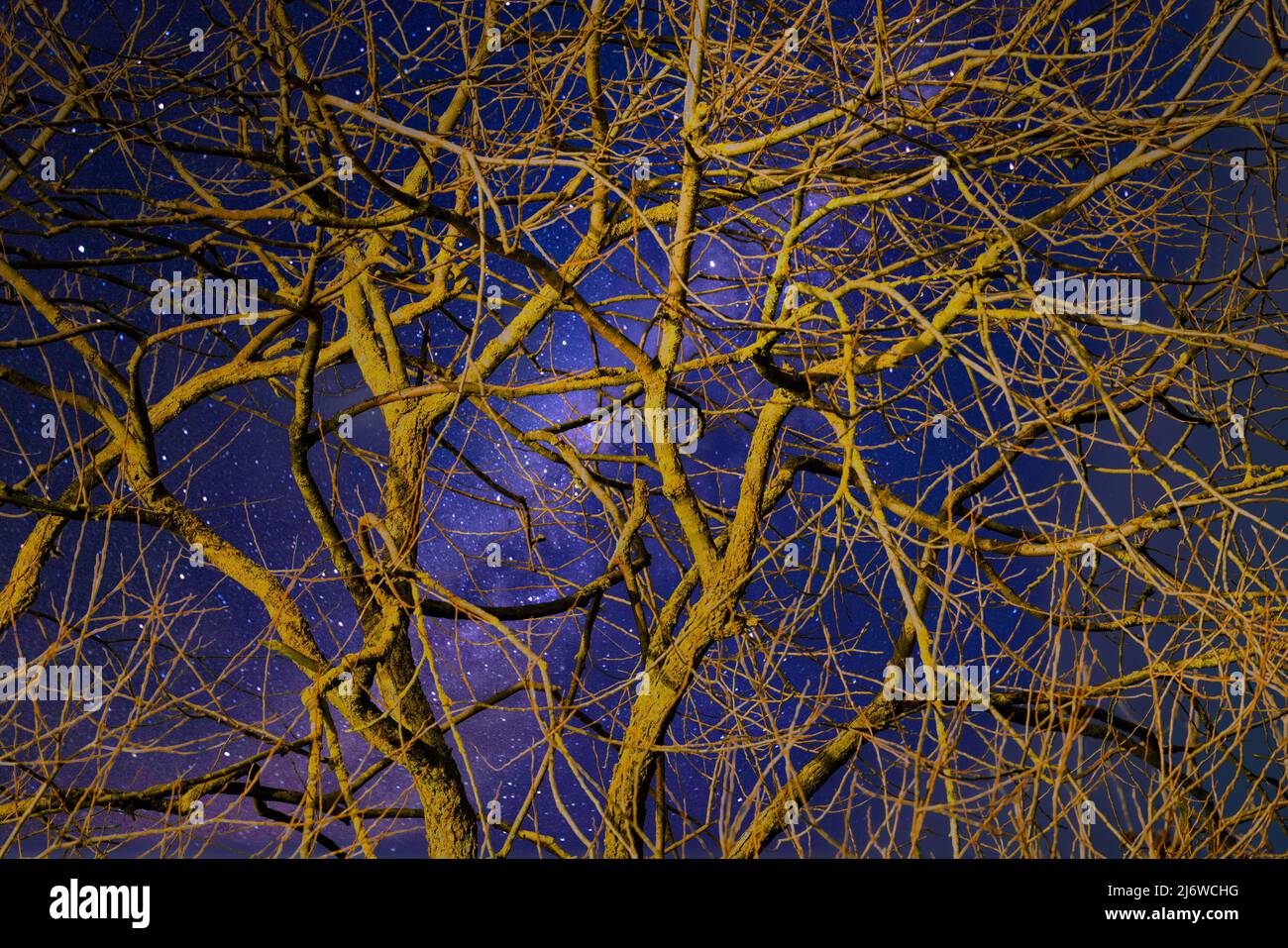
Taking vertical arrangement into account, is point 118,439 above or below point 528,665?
above

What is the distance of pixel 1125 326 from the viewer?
207 cm

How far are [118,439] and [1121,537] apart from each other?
3495mm

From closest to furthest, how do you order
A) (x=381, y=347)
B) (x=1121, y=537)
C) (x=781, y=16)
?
(x=1121, y=537)
(x=781, y=16)
(x=381, y=347)

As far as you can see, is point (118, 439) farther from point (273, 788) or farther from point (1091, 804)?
point (1091, 804)

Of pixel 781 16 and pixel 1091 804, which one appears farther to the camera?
pixel 781 16

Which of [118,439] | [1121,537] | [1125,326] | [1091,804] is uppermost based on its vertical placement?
[118,439]

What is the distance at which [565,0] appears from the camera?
3521mm

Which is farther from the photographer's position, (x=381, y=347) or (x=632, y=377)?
(x=381, y=347)

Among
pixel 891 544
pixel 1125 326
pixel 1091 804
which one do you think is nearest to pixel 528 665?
pixel 891 544
